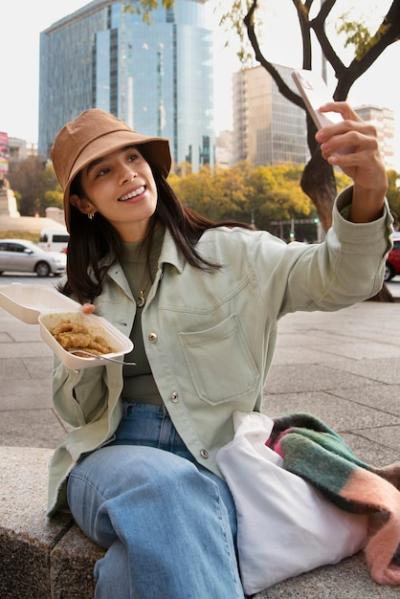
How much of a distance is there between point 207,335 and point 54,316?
41 centimetres

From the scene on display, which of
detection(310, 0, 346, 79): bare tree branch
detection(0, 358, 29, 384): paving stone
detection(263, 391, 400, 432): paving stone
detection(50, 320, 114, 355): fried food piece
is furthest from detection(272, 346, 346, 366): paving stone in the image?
detection(310, 0, 346, 79): bare tree branch

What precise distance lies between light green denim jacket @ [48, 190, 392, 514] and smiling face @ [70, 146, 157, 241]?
0.13m

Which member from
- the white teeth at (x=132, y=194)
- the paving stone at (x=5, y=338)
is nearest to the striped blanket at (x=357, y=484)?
the white teeth at (x=132, y=194)

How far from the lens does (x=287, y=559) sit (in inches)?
62.4

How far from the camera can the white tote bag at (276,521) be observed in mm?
1576

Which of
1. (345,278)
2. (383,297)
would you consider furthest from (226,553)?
(383,297)

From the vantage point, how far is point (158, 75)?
344 ft

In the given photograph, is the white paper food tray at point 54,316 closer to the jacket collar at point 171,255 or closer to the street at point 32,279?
the jacket collar at point 171,255

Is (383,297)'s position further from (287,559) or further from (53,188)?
(53,188)

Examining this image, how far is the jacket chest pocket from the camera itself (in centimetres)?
179

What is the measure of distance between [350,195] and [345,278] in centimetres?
20

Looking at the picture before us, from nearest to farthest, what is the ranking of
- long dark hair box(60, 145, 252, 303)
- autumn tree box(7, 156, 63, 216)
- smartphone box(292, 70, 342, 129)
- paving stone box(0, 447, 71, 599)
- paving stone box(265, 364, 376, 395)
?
smartphone box(292, 70, 342, 129) < paving stone box(0, 447, 71, 599) < long dark hair box(60, 145, 252, 303) < paving stone box(265, 364, 376, 395) < autumn tree box(7, 156, 63, 216)

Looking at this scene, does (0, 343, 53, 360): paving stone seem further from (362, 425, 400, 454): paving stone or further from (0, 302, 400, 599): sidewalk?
(362, 425, 400, 454): paving stone

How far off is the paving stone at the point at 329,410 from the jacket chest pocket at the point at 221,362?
145cm
